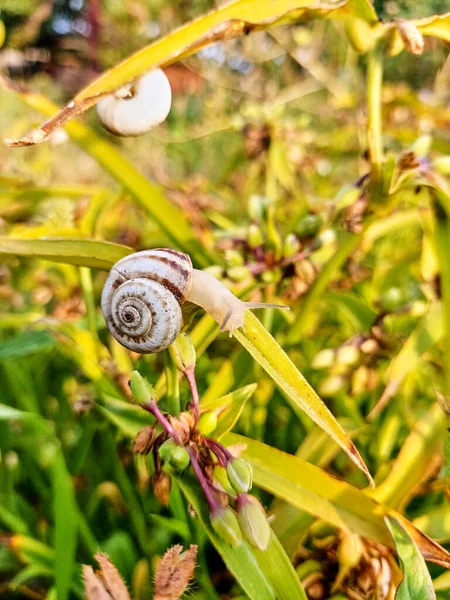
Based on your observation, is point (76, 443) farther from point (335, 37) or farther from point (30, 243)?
point (335, 37)

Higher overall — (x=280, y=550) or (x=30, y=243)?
(x=30, y=243)

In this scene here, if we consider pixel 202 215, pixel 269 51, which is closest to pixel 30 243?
pixel 202 215

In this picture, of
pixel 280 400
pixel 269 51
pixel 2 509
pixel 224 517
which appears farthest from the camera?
pixel 269 51

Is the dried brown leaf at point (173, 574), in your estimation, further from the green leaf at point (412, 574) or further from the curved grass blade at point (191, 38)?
the curved grass blade at point (191, 38)

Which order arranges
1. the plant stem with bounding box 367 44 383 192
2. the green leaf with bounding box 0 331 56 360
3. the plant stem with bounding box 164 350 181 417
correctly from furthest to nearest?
the green leaf with bounding box 0 331 56 360 → the plant stem with bounding box 367 44 383 192 → the plant stem with bounding box 164 350 181 417

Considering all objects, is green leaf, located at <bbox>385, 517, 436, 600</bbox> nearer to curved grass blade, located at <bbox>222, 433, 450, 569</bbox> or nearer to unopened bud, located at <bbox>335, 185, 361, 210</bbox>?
curved grass blade, located at <bbox>222, 433, 450, 569</bbox>

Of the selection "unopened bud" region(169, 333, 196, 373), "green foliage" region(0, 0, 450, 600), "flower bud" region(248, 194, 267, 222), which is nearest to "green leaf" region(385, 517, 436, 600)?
"green foliage" region(0, 0, 450, 600)
